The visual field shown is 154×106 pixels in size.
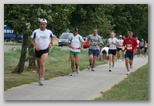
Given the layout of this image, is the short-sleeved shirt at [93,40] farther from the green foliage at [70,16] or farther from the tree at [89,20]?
the green foliage at [70,16]

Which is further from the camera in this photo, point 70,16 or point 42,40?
point 70,16

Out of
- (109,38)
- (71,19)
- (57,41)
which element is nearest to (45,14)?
(57,41)

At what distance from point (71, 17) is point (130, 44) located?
1540 millimetres

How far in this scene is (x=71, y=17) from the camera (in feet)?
37.3

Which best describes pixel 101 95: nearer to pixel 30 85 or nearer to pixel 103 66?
pixel 30 85

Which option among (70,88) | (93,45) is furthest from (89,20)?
(70,88)

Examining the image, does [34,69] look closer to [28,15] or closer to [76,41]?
[76,41]

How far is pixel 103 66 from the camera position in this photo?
42.1 ft

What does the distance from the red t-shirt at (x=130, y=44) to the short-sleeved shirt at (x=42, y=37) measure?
242 cm

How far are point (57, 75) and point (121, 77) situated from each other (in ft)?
4.72

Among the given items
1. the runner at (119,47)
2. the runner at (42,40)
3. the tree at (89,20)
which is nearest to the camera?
the runner at (42,40)

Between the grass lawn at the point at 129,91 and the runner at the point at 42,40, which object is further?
the runner at the point at 42,40

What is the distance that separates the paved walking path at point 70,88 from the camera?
8078mm

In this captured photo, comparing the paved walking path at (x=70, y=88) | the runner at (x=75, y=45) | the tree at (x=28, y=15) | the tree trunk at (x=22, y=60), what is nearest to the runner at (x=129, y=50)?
the paved walking path at (x=70, y=88)
